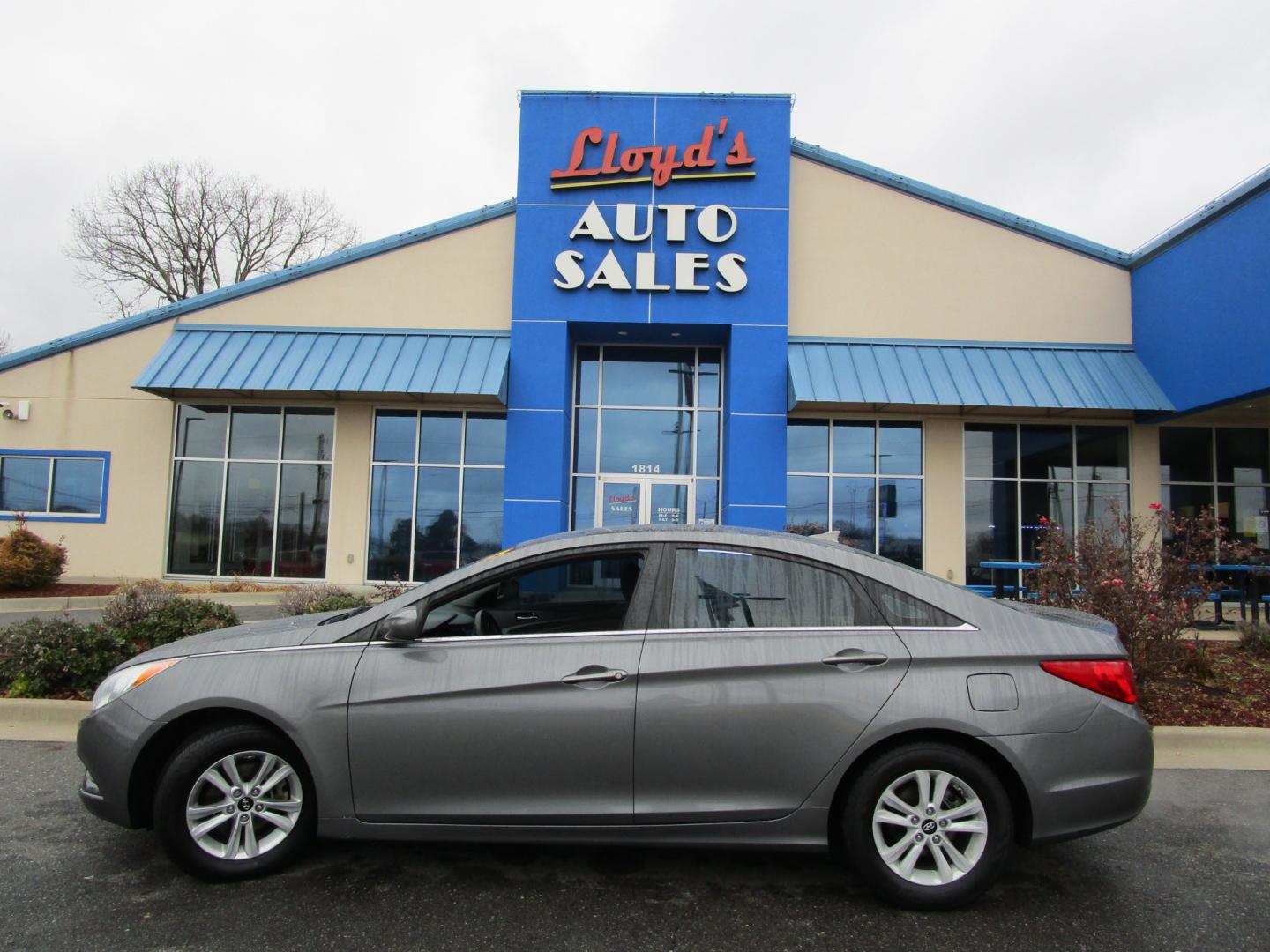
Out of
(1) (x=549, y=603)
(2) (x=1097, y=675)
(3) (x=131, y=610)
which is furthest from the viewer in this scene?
(3) (x=131, y=610)

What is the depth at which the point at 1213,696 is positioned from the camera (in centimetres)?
614

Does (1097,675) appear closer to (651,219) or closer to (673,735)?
(673,735)

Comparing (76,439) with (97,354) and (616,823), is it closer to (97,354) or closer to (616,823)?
(97,354)

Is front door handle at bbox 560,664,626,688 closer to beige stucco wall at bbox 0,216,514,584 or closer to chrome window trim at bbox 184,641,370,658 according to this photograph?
chrome window trim at bbox 184,641,370,658

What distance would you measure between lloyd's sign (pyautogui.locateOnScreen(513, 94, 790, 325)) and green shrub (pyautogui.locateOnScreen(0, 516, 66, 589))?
8853 millimetres

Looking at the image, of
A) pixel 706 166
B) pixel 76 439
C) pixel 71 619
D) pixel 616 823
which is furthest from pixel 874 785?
pixel 76 439

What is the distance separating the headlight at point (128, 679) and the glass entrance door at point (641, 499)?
10.9 meters

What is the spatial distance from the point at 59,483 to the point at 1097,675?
16.9m

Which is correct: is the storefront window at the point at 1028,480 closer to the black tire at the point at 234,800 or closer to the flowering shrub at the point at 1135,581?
the flowering shrub at the point at 1135,581

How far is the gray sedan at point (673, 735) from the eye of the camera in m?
3.12

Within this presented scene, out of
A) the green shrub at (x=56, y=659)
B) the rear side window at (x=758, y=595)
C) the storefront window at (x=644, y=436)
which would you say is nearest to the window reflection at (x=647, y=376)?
the storefront window at (x=644, y=436)

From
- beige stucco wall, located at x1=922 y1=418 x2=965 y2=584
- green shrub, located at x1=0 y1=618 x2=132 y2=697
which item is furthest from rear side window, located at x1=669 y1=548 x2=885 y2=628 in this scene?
beige stucco wall, located at x1=922 y1=418 x2=965 y2=584

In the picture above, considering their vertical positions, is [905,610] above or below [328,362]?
below

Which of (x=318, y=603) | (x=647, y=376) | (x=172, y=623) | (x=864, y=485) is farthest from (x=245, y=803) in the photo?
(x=864, y=485)
